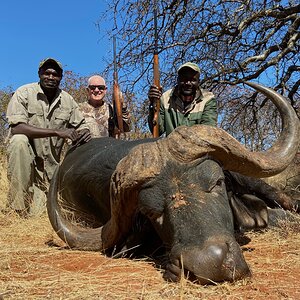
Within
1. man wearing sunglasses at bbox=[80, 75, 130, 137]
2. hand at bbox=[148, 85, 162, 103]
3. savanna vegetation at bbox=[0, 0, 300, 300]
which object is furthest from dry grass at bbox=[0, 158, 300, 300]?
man wearing sunglasses at bbox=[80, 75, 130, 137]

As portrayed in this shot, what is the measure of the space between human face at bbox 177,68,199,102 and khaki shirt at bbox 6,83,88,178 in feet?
4.79

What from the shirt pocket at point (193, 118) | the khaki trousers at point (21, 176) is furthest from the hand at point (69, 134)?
the shirt pocket at point (193, 118)

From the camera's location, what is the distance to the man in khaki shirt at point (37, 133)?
551 centimetres

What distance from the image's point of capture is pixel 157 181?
290 cm

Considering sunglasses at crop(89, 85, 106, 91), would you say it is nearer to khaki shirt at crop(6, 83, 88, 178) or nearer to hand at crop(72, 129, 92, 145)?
khaki shirt at crop(6, 83, 88, 178)

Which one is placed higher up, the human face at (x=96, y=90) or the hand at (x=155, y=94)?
the human face at (x=96, y=90)

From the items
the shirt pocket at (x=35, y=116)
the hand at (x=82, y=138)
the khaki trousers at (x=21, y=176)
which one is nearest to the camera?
the hand at (x=82, y=138)

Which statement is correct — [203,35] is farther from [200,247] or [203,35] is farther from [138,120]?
[200,247]

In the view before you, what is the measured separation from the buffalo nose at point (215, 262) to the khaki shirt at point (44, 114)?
3876mm

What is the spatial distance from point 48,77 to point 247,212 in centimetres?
360

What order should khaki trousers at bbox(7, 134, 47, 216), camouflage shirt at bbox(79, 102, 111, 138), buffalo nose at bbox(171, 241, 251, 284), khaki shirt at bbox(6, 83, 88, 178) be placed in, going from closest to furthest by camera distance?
buffalo nose at bbox(171, 241, 251, 284) < khaki trousers at bbox(7, 134, 47, 216) < khaki shirt at bbox(6, 83, 88, 178) < camouflage shirt at bbox(79, 102, 111, 138)

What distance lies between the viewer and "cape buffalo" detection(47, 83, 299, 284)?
2.52m

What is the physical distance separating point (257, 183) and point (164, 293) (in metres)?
2.30

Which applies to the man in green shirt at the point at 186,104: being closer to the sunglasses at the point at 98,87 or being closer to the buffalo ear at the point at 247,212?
the sunglasses at the point at 98,87
